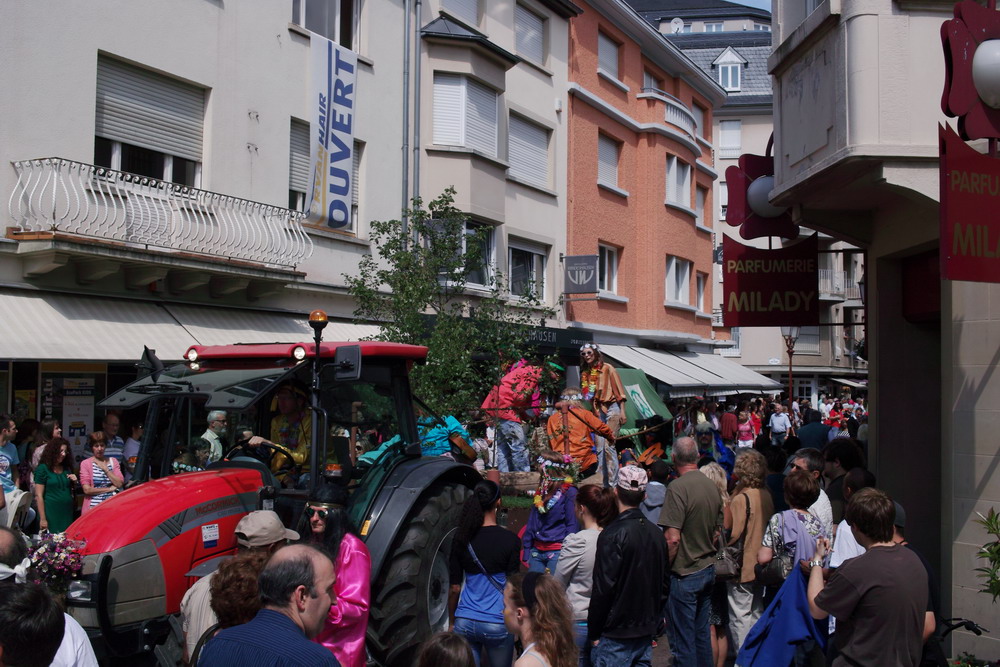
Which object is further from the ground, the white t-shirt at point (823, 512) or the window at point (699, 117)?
the window at point (699, 117)

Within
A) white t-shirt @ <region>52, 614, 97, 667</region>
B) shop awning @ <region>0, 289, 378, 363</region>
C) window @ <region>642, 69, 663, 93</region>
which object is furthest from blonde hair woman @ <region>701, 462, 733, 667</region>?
window @ <region>642, 69, 663, 93</region>

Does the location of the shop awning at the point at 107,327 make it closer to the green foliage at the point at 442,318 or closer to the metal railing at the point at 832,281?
the green foliage at the point at 442,318

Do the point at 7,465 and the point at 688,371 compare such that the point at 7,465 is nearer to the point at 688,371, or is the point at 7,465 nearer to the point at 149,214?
the point at 149,214

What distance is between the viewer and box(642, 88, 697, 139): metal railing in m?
25.9

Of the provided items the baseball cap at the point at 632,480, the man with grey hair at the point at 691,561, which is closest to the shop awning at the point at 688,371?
the man with grey hair at the point at 691,561

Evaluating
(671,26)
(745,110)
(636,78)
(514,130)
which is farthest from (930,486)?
(671,26)

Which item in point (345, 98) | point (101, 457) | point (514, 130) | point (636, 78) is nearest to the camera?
point (101, 457)

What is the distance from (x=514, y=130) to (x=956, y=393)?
593 inches

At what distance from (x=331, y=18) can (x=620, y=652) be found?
1328 cm

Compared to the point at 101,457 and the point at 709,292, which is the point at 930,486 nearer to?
the point at 101,457

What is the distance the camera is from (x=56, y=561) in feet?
16.4

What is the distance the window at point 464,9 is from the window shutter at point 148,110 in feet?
21.8

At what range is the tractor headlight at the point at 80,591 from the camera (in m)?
5.07

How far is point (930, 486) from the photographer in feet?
28.7
